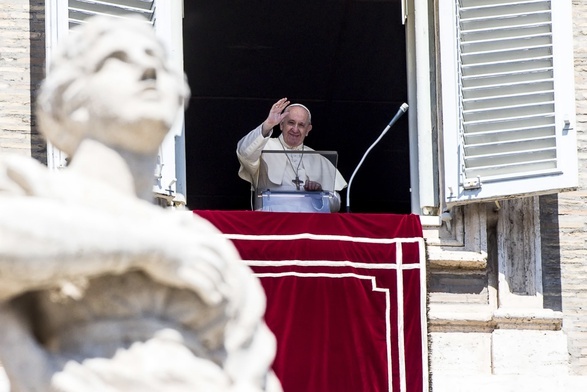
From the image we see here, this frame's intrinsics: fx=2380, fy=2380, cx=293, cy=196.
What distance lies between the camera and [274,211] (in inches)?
419

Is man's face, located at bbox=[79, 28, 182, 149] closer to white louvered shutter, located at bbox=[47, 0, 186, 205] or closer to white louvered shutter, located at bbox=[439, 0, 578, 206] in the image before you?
white louvered shutter, located at bbox=[47, 0, 186, 205]

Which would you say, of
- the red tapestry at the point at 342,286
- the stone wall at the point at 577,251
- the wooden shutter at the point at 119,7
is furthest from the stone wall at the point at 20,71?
the stone wall at the point at 577,251

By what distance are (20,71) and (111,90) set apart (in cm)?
676

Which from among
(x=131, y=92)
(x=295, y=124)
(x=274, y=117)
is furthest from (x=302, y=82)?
(x=131, y=92)

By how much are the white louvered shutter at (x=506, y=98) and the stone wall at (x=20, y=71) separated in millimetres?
1815

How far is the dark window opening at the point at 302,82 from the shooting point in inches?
580

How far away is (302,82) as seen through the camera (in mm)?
15977

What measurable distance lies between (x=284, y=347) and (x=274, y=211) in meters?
0.72

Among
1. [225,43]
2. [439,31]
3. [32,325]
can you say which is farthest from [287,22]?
[32,325]

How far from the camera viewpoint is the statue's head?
3977 mm

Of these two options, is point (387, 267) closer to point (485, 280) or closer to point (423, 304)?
point (423, 304)

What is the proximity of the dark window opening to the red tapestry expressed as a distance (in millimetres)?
4208

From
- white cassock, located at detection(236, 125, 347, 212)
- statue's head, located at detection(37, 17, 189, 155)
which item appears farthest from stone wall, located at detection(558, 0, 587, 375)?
statue's head, located at detection(37, 17, 189, 155)

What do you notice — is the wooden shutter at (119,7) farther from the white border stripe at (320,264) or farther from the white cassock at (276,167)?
the white cassock at (276,167)
